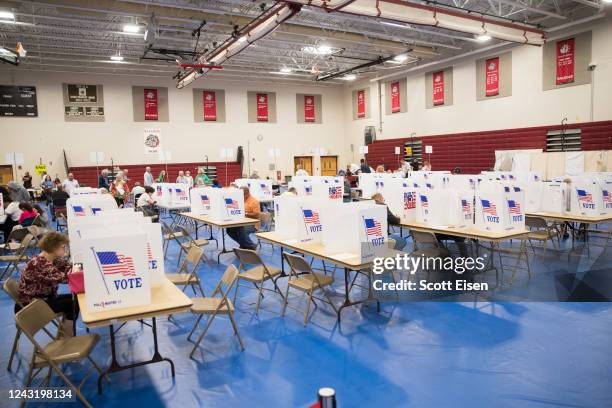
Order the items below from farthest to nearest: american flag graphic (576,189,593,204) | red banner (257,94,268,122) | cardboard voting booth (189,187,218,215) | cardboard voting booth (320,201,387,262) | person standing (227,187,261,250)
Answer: red banner (257,94,268,122) → cardboard voting booth (189,187,218,215) → person standing (227,187,261,250) → american flag graphic (576,189,593,204) → cardboard voting booth (320,201,387,262)

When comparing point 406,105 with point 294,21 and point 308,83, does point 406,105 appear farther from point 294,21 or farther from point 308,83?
point 294,21

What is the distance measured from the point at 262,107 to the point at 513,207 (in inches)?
743

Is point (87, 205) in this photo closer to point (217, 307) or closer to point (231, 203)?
A: point (231, 203)

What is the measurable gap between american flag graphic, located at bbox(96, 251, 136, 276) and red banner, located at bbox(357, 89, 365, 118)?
21.7 m

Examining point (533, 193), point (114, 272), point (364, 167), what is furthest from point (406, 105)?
point (114, 272)

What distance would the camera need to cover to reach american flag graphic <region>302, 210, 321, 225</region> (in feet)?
19.0

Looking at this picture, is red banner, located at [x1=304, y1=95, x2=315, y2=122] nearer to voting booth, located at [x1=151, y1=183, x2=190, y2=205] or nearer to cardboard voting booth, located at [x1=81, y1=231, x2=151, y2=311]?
voting booth, located at [x1=151, y1=183, x2=190, y2=205]

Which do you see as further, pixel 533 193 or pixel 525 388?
pixel 533 193

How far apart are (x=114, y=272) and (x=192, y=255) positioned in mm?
1848

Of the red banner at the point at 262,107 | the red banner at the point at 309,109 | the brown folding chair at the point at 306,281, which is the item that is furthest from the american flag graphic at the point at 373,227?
the red banner at the point at 309,109

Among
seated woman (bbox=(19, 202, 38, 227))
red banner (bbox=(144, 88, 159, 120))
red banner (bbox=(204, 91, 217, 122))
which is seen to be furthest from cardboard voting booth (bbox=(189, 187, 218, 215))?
red banner (bbox=(204, 91, 217, 122))

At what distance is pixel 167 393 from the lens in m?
3.70

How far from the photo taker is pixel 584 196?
736cm

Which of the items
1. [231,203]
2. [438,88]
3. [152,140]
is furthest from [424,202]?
[152,140]
